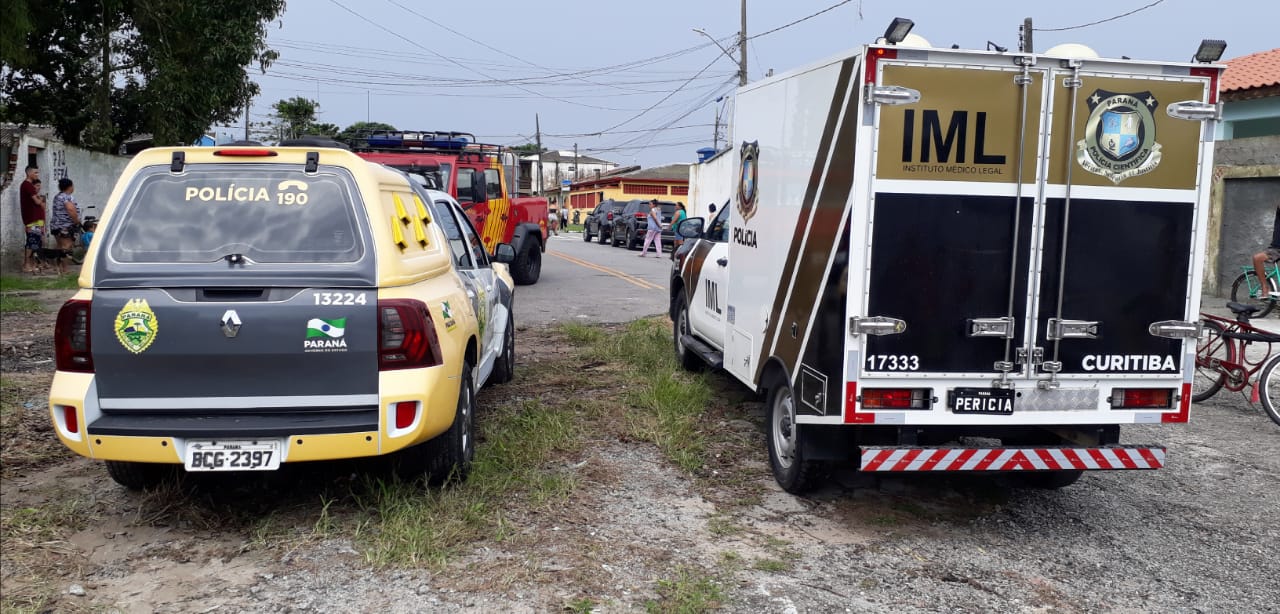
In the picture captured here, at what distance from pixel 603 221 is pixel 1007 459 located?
107 ft

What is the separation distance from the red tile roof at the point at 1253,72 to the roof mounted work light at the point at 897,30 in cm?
1283

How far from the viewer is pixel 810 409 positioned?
16.1 ft

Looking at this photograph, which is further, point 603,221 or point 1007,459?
point 603,221

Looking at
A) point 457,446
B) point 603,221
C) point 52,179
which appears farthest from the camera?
point 603,221

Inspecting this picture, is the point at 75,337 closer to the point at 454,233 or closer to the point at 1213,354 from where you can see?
the point at 454,233

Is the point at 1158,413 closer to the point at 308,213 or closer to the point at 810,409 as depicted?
the point at 810,409

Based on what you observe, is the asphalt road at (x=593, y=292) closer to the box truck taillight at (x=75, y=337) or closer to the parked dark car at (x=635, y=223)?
the parked dark car at (x=635, y=223)

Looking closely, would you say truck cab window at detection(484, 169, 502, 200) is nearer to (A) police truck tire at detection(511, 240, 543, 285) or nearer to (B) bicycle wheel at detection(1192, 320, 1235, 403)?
(A) police truck tire at detection(511, 240, 543, 285)

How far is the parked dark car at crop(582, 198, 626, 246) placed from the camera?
1431 inches

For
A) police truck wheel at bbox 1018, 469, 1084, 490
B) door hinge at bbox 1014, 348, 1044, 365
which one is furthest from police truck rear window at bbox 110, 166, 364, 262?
police truck wheel at bbox 1018, 469, 1084, 490

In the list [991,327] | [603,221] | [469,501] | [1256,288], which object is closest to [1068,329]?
[991,327]

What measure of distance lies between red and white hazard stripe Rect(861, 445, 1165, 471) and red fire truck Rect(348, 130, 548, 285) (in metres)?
11.0

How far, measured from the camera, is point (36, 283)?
1473 cm

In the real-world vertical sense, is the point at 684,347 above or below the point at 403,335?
below
